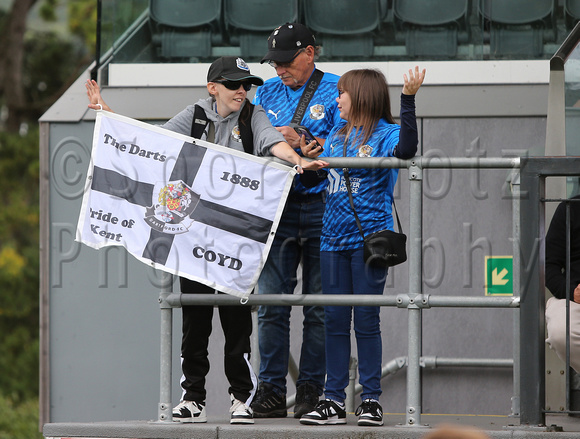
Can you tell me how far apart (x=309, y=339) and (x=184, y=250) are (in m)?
0.90

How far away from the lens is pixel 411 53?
23.8 feet

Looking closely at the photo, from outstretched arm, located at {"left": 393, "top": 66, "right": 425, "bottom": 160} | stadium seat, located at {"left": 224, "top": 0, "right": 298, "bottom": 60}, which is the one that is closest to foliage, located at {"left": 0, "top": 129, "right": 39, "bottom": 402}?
stadium seat, located at {"left": 224, "top": 0, "right": 298, "bottom": 60}

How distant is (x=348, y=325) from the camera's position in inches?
182

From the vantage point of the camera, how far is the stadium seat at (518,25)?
7.16 meters

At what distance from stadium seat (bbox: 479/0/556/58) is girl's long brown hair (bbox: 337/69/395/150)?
272 cm

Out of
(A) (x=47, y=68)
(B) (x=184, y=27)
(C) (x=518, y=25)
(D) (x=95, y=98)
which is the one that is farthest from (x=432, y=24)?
(A) (x=47, y=68)

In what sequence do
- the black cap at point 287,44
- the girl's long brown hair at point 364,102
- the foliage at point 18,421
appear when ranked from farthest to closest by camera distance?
the foliage at point 18,421 → the black cap at point 287,44 → the girl's long brown hair at point 364,102

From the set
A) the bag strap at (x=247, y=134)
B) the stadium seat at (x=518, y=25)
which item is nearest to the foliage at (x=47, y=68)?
the stadium seat at (x=518, y=25)

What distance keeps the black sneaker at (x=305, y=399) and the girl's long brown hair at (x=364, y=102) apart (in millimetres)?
1272

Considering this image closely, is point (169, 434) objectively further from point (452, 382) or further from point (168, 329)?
point (452, 382)

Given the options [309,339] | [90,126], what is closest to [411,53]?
[90,126]

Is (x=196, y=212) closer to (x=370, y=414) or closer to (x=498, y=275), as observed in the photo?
(x=370, y=414)

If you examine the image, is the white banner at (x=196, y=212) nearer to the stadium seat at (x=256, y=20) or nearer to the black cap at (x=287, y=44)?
the black cap at (x=287, y=44)

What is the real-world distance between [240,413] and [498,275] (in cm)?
283
